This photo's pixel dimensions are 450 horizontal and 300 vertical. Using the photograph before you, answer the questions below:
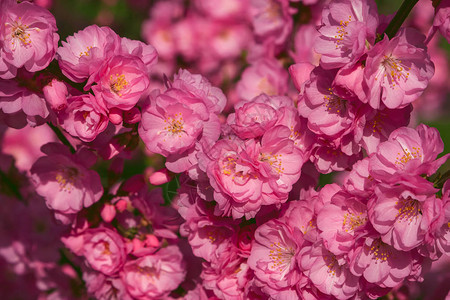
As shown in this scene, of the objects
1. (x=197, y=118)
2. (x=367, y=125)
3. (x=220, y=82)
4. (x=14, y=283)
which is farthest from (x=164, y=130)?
(x=220, y=82)

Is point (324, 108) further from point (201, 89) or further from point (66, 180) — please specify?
point (66, 180)

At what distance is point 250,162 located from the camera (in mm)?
813

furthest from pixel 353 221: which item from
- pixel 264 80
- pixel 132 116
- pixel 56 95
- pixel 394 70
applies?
pixel 264 80

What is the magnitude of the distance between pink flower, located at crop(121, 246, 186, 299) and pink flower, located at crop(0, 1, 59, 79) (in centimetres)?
41

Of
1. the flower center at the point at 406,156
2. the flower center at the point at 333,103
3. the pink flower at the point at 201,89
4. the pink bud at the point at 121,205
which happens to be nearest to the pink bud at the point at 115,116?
the pink flower at the point at 201,89

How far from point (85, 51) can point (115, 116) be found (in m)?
0.13

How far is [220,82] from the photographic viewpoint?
195 centimetres

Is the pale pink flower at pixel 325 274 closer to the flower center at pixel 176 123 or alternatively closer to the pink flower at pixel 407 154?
the pink flower at pixel 407 154

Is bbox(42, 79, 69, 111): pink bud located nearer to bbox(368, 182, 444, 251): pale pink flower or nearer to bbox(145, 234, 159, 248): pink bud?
bbox(145, 234, 159, 248): pink bud

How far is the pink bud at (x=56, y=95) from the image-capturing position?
0.85 m

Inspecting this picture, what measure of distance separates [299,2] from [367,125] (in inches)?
22.8

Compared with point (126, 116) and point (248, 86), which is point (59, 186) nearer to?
point (126, 116)

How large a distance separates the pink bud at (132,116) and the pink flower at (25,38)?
149 mm

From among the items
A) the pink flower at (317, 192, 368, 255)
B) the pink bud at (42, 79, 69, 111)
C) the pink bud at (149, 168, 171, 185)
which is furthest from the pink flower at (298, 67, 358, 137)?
the pink bud at (42, 79, 69, 111)
